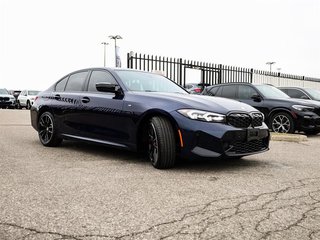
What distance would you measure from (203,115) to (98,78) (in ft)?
7.55

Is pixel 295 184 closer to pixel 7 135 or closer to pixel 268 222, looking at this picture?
pixel 268 222

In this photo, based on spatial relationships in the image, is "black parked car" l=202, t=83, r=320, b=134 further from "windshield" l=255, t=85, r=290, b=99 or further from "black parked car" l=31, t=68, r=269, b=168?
"black parked car" l=31, t=68, r=269, b=168

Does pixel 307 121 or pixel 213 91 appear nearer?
pixel 307 121

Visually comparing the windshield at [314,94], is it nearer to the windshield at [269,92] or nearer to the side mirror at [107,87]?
the windshield at [269,92]

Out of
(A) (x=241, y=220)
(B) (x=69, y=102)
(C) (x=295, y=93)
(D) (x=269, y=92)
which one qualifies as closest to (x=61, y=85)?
(B) (x=69, y=102)

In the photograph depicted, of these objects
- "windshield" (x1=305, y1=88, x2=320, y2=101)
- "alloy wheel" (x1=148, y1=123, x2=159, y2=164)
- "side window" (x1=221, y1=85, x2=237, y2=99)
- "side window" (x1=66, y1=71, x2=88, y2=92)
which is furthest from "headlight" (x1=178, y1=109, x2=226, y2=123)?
"windshield" (x1=305, y1=88, x2=320, y2=101)

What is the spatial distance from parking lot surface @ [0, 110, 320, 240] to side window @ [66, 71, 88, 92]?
1344 mm

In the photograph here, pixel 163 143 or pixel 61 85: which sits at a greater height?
pixel 61 85

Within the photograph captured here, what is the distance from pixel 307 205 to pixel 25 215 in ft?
8.24

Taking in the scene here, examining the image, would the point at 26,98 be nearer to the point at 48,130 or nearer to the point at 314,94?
the point at 314,94

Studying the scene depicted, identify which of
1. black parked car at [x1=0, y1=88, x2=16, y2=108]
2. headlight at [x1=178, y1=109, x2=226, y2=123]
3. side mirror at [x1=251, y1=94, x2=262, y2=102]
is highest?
side mirror at [x1=251, y1=94, x2=262, y2=102]

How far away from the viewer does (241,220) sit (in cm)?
326

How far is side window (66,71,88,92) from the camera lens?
279 inches

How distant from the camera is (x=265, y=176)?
16.6 feet
